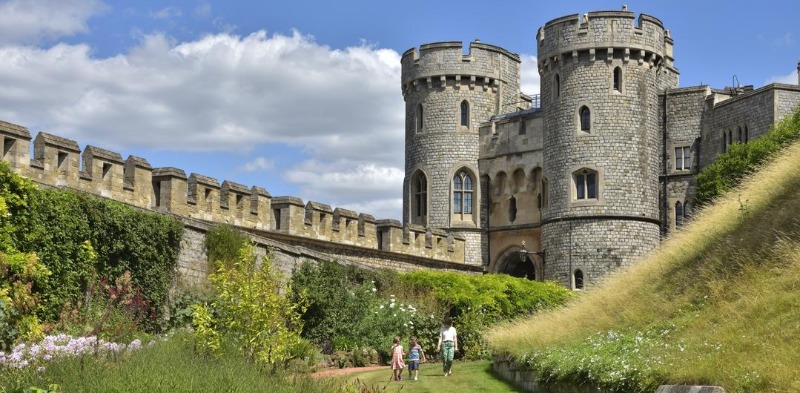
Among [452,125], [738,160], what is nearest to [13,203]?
[738,160]

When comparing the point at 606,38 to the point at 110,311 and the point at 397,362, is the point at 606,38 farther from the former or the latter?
the point at 110,311

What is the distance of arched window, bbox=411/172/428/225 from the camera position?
1842 inches

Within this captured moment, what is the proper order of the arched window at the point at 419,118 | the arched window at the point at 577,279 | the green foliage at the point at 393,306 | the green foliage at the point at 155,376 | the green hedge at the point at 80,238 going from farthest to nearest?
the arched window at the point at 419,118 < the arched window at the point at 577,279 < the green foliage at the point at 393,306 < the green hedge at the point at 80,238 < the green foliage at the point at 155,376

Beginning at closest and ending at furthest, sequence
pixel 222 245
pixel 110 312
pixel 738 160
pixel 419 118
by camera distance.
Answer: pixel 110 312 < pixel 222 245 < pixel 738 160 < pixel 419 118

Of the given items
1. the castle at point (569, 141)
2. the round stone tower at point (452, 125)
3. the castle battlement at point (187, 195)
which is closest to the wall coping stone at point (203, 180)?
the castle battlement at point (187, 195)

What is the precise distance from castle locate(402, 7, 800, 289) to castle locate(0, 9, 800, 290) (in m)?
0.05

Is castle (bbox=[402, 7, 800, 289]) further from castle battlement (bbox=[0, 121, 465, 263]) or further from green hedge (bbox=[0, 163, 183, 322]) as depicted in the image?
green hedge (bbox=[0, 163, 183, 322])

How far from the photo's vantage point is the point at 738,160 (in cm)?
3856

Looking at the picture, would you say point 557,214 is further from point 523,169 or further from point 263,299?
point 263,299

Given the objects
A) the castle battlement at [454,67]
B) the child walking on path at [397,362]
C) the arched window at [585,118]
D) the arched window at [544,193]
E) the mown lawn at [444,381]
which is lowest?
the mown lawn at [444,381]

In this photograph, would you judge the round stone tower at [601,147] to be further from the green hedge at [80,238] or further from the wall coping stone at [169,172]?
the green hedge at [80,238]

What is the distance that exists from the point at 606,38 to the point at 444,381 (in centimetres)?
2213

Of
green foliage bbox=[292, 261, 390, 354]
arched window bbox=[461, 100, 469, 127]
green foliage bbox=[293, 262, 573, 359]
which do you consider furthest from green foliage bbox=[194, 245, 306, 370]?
arched window bbox=[461, 100, 469, 127]

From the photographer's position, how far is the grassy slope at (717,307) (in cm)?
1556
